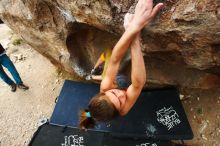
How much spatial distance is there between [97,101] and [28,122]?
11.1 ft

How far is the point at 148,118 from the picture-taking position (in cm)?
491

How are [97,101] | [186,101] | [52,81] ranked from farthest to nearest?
[52,81] < [186,101] < [97,101]

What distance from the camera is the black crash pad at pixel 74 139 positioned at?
186 inches

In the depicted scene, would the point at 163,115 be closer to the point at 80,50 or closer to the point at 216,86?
the point at 216,86

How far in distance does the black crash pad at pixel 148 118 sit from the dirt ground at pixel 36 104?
1.45 feet

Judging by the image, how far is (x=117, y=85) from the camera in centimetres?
385

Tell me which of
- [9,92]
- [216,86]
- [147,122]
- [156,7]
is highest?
[156,7]

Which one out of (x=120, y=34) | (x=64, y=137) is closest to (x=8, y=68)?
(x=64, y=137)

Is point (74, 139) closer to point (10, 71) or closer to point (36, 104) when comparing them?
point (36, 104)

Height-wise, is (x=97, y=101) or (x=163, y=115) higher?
(x=97, y=101)

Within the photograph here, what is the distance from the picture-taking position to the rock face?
3.42 metres

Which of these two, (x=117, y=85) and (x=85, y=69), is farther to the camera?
(x=85, y=69)

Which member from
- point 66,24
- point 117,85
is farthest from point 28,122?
point 117,85

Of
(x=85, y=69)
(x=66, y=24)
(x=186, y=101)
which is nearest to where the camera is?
(x=66, y=24)
